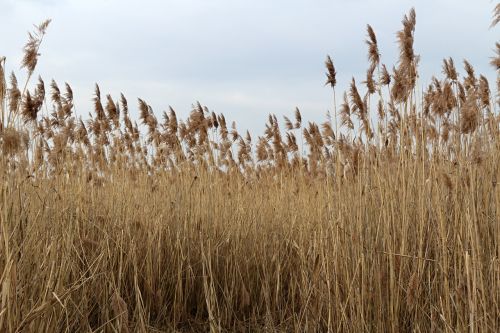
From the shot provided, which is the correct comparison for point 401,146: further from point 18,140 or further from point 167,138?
point 167,138

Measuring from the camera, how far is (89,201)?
4625 millimetres

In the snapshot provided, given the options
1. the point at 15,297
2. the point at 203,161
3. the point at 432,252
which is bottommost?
the point at 15,297

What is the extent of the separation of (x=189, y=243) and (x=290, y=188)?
1972mm

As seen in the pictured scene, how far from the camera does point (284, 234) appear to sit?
4.70m

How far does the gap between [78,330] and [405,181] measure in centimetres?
216

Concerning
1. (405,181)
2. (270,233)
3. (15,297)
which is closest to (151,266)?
(270,233)

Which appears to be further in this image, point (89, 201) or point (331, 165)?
point (89, 201)

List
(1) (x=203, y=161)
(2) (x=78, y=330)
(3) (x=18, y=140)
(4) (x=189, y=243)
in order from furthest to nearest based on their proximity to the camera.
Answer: (1) (x=203, y=161) → (4) (x=189, y=243) → (2) (x=78, y=330) → (3) (x=18, y=140)

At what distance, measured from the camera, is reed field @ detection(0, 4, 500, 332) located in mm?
2748

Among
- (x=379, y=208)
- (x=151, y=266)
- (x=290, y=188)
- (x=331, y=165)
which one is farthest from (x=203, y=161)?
(x=379, y=208)

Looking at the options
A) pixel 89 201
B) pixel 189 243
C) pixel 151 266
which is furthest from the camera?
pixel 89 201

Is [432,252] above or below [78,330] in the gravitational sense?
above

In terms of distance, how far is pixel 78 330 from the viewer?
317cm

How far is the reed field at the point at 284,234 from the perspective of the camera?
275cm
